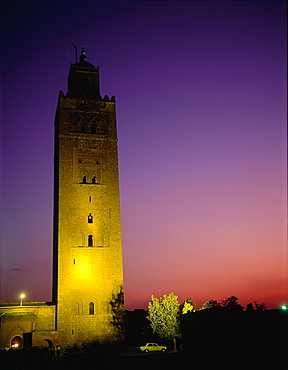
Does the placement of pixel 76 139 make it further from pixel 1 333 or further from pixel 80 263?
pixel 1 333

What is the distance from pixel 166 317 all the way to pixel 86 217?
37.8ft

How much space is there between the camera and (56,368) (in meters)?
18.2

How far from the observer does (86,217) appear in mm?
37875

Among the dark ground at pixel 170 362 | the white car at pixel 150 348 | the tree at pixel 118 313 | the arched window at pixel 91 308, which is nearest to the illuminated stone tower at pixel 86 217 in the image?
the arched window at pixel 91 308

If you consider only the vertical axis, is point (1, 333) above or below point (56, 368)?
below

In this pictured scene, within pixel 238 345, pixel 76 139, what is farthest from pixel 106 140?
pixel 238 345

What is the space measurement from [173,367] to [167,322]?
17.4 m

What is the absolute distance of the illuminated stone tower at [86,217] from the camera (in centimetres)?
3488

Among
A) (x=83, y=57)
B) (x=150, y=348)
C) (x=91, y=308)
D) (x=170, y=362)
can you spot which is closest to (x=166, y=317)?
(x=150, y=348)

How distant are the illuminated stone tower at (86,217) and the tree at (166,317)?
435cm

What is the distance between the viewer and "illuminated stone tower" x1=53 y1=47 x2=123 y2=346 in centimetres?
3488

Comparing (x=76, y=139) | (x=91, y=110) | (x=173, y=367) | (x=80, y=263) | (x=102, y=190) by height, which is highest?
(x=91, y=110)

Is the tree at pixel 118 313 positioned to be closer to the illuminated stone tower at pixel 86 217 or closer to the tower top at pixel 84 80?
the illuminated stone tower at pixel 86 217

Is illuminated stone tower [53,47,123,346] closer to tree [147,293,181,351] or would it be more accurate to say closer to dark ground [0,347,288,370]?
tree [147,293,181,351]
